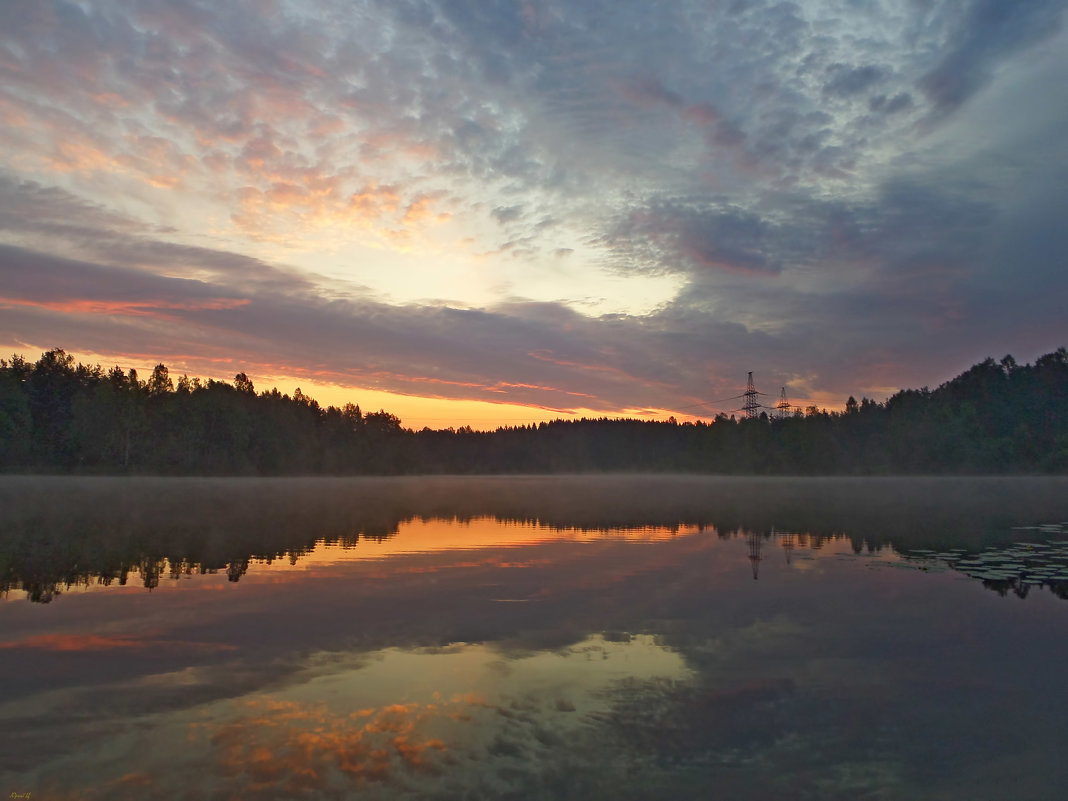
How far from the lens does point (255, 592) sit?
17172 mm

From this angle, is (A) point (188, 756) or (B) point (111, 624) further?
(B) point (111, 624)

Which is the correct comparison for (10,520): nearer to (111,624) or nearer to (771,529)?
(111,624)

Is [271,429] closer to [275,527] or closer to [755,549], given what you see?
[275,527]

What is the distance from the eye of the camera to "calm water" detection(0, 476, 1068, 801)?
7293mm

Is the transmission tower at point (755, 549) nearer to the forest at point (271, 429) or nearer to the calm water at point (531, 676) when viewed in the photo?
the calm water at point (531, 676)

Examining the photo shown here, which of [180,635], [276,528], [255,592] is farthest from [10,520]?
[180,635]

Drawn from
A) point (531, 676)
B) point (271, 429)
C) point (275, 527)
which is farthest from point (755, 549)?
point (271, 429)

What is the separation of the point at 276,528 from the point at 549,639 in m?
25.0

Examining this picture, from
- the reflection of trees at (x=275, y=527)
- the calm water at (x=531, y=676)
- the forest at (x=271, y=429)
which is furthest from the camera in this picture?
the forest at (x=271, y=429)

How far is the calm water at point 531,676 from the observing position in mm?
7293

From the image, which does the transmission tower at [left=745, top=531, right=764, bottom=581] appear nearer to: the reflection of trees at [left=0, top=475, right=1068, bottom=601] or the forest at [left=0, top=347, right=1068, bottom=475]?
the reflection of trees at [left=0, top=475, right=1068, bottom=601]

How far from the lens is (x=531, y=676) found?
10664 millimetres

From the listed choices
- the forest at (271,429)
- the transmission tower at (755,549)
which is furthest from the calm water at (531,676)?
the forest at (271,429)

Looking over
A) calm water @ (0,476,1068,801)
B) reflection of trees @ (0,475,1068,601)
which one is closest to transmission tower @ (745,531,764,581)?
calm water @ (0,476,1068,801)
